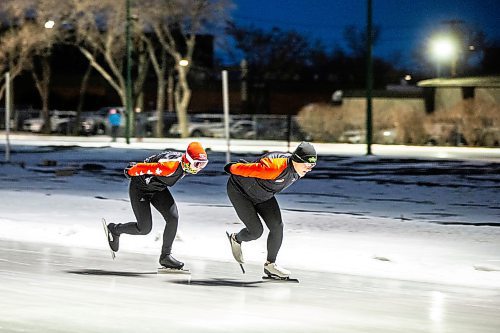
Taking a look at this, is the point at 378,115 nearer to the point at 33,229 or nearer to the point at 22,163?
the point at 22,163

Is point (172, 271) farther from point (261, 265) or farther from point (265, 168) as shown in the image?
point (265, 168)

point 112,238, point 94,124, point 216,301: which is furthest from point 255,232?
point 94,124

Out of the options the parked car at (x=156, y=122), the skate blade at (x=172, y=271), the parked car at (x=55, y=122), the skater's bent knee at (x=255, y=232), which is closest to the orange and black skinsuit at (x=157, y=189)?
the skate blade at (x=172, y=271)

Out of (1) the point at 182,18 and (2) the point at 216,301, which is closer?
(2) the point at 216,301

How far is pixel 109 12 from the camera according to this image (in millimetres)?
71062

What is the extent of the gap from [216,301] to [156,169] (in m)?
2.04

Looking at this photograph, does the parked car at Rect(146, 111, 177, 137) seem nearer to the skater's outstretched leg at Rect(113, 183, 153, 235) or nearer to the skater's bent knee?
the skater's outstretched leg at Rect(113, 183, 153, 235)

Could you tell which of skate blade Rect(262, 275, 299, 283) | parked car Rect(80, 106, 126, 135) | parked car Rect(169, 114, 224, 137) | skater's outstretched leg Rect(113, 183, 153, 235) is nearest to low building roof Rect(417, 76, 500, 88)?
parked car Rect(169, 114, 224, 137)

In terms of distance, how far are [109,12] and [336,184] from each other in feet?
147

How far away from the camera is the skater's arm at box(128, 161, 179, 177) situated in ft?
38.6

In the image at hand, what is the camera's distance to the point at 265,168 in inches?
444

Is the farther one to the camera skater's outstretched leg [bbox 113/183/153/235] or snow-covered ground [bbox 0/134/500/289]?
snow-covered ground [bbox 0/134/500/289]

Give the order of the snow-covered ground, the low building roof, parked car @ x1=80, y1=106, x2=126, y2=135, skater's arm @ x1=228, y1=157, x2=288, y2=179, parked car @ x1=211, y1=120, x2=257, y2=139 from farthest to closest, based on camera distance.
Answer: parked car @ x1=80, y1=106, x2=126, y2=135, parked car @ x1=211, y1=120, x2=257, y2=139, the low building roof, the snow-covered ground, skater's arm @ x1=228, y1=157, x2=288, y2=179

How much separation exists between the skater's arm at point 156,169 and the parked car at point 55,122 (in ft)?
207
